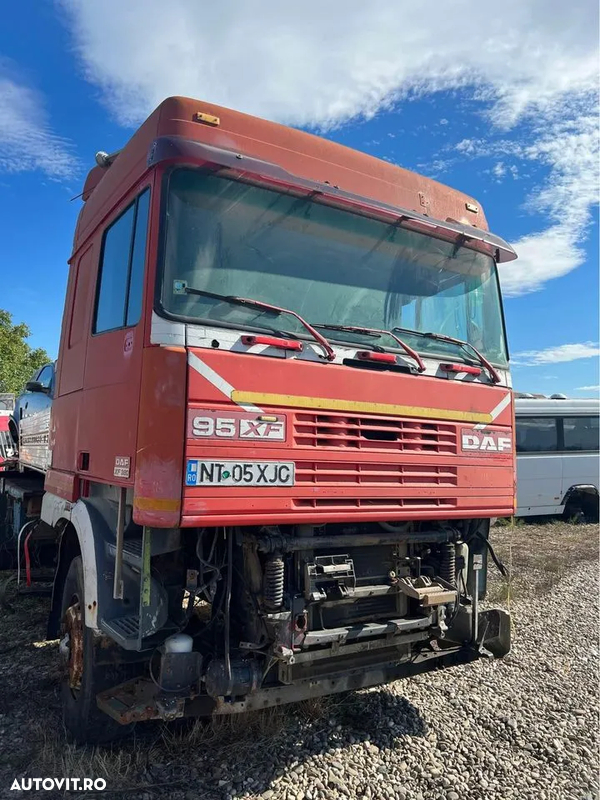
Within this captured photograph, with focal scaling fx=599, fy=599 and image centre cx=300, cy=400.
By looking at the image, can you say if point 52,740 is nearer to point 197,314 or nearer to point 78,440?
point 78,440

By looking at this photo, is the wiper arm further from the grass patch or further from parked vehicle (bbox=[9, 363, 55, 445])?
the grass patch

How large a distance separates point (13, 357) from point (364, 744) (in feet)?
83.1

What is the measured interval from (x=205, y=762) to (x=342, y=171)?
345 cm

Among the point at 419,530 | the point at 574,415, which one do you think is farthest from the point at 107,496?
the point at 574,415

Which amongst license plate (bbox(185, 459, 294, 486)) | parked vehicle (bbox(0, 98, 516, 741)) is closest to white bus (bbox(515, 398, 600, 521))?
parked vehicle (bbox(0, 98, 516, 741))

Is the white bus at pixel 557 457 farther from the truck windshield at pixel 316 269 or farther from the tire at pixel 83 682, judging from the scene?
the tire at pixel 83 682

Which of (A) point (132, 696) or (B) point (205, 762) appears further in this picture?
(B) point (205, 762)

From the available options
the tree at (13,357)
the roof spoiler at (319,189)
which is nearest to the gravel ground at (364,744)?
the roof spoiler at (319,189)

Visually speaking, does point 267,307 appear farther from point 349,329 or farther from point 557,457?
point 557,457

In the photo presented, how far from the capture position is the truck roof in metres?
3.11

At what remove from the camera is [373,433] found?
10.6ft

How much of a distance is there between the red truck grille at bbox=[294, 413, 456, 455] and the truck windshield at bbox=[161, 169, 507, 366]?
1.57ft

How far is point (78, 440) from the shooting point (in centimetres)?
384

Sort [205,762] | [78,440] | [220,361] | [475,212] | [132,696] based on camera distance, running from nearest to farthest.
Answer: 1. [220,361]
2. [132,696]
3. [205,762]
4. [78,440]
5. [475,212]
